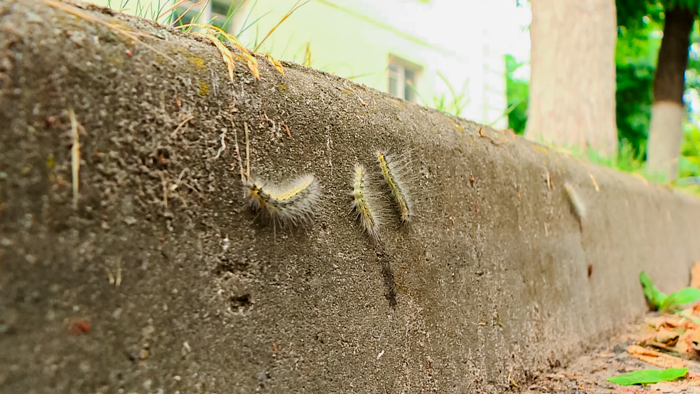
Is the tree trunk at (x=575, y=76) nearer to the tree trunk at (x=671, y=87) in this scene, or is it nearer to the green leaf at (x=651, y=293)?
the green leaf at (x=651, y=293)

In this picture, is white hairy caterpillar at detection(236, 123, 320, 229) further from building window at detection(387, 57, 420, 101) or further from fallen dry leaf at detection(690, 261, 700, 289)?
building window at detection(387, 57, 420, 101)

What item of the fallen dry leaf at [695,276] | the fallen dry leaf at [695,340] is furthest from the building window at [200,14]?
the fallen dry leaf at [695,276]

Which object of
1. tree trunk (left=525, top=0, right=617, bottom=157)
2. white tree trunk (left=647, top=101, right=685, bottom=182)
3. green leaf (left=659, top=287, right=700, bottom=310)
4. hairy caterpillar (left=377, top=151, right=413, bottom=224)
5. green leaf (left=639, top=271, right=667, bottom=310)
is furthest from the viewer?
white tree trunk (left=647, top=101, right=685, bottom=182)

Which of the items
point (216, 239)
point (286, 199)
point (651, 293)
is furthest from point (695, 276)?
point (216, 239)

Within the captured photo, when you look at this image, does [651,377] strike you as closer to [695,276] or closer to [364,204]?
[364,204]

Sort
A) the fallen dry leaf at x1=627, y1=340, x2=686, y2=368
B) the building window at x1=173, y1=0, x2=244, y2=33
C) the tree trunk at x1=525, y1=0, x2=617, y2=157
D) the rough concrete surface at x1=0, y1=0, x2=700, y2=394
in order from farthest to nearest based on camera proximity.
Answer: the tree trunk at x1=525, y1=0, x2=617, y2=157
the fallen dry leaf at x1=627, y1=340, x2=686, y2=368
the building window at x1=173, y1=0, x2=244, y2=33
the rough concrete surface at x1=0, y1=0, x2=700, y2=394

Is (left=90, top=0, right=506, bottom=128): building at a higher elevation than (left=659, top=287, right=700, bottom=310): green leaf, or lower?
higher

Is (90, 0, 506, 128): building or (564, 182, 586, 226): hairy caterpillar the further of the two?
(90, 0, 506, 128): building

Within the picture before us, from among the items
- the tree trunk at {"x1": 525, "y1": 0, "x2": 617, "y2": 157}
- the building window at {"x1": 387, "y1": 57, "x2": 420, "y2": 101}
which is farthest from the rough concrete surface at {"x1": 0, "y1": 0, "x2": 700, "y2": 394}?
the building window at {"x1": 387, "y1": 57, "x2": 420, "y2": 101}
